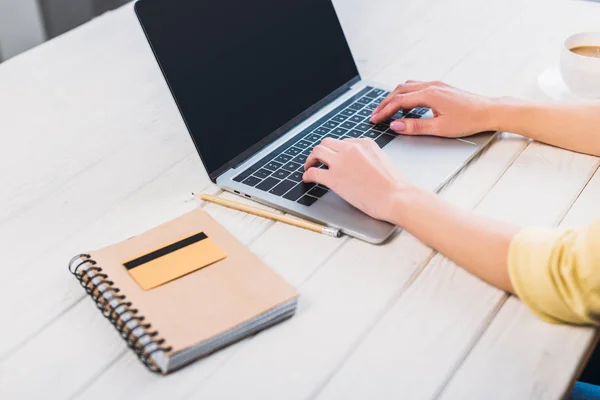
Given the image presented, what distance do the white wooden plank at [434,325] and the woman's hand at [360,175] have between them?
4.1 inches

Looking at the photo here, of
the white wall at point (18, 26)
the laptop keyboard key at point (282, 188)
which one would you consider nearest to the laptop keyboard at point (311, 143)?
the laptop keyboard key at point (282, 188)

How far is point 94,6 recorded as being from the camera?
8.70 feet

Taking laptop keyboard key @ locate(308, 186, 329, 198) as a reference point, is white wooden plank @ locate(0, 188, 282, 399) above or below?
above

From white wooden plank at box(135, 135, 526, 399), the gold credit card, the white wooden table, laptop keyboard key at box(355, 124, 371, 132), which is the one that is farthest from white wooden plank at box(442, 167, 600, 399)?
laptop keyboard key at box(355, 124, 371, 132)

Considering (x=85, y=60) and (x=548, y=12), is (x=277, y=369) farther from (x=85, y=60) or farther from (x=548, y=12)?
(x=548, y=12)

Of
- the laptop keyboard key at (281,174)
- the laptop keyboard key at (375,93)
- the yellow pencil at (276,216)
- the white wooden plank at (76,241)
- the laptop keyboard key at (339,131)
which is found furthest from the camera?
the laptop keyboard key at (375,93)

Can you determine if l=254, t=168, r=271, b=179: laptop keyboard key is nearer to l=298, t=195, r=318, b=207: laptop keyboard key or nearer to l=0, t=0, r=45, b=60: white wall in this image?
l=298, t=195, r=318, b=207: laptop keyboard key

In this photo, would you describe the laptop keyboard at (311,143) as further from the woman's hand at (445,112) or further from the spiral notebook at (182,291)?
the spiral notebook at (182,291)

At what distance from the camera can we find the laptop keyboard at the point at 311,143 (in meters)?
1.04

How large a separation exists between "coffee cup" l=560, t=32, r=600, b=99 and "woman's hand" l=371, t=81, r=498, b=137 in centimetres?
16

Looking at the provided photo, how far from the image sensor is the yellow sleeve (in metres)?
0.80

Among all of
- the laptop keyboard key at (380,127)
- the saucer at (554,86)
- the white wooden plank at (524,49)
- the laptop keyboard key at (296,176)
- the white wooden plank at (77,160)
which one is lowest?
the saucer at (554,86)

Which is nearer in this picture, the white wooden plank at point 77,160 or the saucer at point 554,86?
the white wooden plank at point 77,160

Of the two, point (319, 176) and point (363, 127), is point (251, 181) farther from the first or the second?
point (363, 127)
